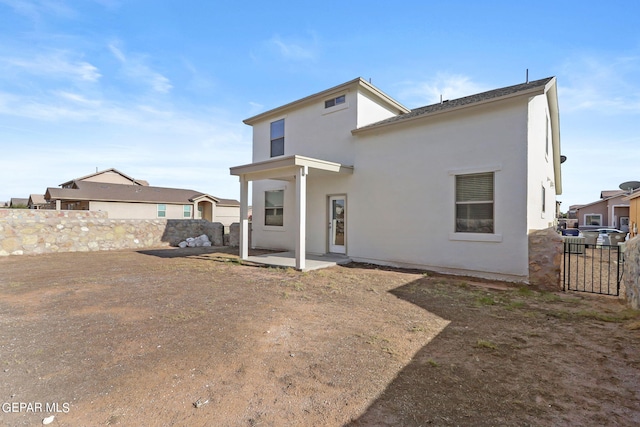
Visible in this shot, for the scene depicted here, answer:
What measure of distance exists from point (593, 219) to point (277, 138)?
3655 cm

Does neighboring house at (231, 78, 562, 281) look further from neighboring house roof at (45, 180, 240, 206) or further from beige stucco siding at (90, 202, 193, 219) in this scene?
neighboring house roof at (45, 180, 240, 206)

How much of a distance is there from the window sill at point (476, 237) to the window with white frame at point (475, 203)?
143mm

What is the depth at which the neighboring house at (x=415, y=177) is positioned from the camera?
7.48 meters

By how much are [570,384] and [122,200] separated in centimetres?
2948

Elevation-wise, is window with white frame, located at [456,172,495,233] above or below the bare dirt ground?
above

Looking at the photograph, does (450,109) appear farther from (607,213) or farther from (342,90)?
(607,213)

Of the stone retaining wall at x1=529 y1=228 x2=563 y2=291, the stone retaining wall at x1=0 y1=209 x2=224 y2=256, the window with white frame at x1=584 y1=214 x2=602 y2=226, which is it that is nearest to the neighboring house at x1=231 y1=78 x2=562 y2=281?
the stone retaining wall at x1=529 y1=228 x2=563 y2=291

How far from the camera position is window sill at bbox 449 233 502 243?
7594 millimetres

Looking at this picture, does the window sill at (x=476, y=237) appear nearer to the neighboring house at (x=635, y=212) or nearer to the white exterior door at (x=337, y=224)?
the white exterior door at (x=337, y=224)

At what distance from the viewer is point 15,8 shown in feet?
22.9

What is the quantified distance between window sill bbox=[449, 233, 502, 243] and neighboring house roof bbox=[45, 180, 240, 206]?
26.3 meters

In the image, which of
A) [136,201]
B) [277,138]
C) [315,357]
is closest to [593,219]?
[277,138]

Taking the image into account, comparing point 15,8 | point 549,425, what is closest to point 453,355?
point 549,425

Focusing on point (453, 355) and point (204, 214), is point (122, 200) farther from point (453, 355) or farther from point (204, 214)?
point (453, 355)
